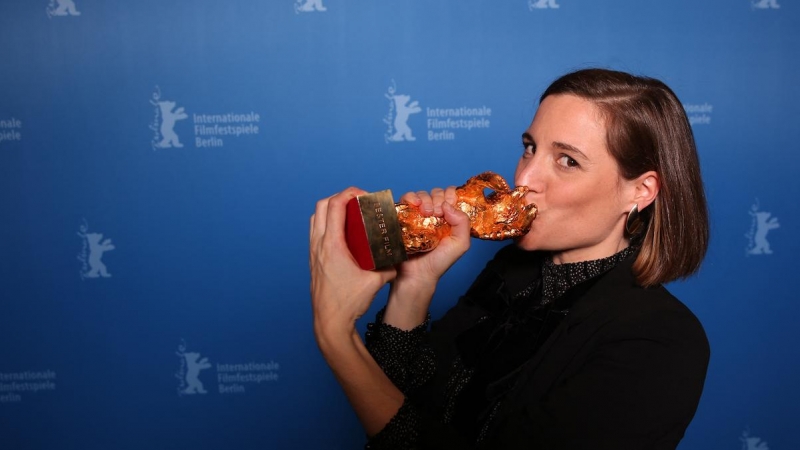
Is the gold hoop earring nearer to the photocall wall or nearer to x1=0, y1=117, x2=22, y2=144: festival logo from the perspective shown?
the photocall wall

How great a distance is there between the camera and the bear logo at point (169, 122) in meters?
2.76

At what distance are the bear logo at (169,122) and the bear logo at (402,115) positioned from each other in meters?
0.94

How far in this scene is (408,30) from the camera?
2.73 m

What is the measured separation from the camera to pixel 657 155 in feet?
4.82

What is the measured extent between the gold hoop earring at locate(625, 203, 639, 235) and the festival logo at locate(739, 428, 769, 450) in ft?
7.05

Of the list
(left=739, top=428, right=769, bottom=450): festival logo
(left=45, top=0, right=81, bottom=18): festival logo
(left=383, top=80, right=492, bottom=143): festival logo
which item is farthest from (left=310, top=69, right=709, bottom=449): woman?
(left=45, top=0, right=81, bottom=18): festival logo

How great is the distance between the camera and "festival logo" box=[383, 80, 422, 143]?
2758 millimetres

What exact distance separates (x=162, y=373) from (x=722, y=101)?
2.93 metres

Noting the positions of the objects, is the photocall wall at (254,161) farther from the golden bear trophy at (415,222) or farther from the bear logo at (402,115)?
the golden bear trophy at (415,222)

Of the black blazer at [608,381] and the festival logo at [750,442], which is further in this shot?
the festival logo at [750,442]

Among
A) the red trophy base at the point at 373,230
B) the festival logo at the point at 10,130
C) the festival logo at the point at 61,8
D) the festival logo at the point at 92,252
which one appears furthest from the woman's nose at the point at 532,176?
the festival logo at the point at 10,130

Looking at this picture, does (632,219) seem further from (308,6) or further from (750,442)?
(750,442)

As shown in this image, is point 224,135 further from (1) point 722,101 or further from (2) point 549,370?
(1) point 722,101

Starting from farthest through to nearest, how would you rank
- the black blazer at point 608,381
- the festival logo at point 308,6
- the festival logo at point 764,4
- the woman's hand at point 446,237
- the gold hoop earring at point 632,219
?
the festival logo at point 764,4 → the festival logo at point 308,6 → the gold hoop earring at point 632,219 → the woman's hand at point 446,237 → the black blazer at point 608,381
